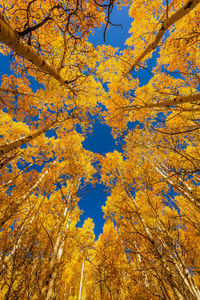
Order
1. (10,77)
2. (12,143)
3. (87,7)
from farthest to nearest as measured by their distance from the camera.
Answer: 1. (10,77)
2. (87,7)
3. (12,143)

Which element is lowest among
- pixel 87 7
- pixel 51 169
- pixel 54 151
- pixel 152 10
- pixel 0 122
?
pixel 87 7

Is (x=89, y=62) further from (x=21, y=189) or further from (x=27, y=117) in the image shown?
(x=21, y=189)

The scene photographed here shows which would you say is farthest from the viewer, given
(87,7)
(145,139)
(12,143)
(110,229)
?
(110,229)

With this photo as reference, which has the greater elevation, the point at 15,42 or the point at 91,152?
the point at 91,152

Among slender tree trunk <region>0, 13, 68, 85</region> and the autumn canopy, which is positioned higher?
the autumn canopy

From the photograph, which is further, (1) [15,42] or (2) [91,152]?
(2) [91,152]

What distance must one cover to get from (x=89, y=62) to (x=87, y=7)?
1.48m

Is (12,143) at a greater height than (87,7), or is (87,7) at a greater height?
(87,7)

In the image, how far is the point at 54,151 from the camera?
31.0 feet

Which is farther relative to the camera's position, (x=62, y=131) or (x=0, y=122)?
(x=0, y=122)

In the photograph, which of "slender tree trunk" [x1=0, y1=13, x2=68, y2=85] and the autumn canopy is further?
the autumn canopy

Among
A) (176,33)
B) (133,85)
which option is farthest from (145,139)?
(176,33)

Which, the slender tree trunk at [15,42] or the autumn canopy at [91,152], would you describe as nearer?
the slender tree trunk at [15,42]

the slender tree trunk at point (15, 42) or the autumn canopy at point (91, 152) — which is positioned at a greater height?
the autumn canopy at point (91, 152)
